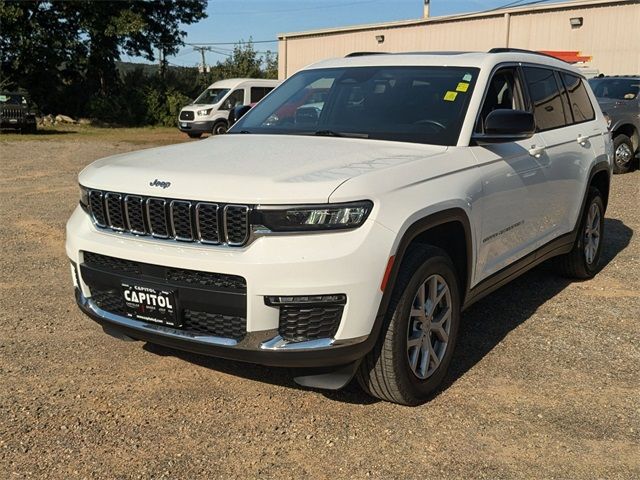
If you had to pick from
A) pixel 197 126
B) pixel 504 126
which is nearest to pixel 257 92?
pixel 197 126

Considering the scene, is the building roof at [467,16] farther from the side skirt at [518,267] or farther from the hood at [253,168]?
the hood at [253,168]

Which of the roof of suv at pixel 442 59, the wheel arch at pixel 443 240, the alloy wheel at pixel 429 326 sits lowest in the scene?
the alloy wheel at pixel 429 326

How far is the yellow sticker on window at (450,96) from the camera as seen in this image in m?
4.24

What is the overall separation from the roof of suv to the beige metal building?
66.4 feet

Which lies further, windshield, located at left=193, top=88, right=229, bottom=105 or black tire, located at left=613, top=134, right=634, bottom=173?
windshield, located at left=193, top=88, right=229, bottom=105

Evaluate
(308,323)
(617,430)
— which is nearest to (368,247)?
(308,323)

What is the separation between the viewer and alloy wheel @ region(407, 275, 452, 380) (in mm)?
3518

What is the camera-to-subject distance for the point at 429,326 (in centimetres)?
363

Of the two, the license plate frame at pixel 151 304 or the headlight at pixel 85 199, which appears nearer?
the license plate frame at pixel 151 304

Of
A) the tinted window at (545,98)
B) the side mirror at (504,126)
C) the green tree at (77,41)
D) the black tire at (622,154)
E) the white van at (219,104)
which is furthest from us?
the green tree at (77,41)

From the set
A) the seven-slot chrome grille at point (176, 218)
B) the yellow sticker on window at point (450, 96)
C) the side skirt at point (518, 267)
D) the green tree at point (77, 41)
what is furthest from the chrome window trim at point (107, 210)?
the green tree at point (77, 41)

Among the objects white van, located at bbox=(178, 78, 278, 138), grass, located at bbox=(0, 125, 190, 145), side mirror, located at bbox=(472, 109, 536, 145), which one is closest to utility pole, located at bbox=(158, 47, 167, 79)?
grass, located at bbox=(0, 125, 190, 145)

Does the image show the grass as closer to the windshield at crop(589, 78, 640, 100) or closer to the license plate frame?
the windshield at crop(589, 78, 640, 100)

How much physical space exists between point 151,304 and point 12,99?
83.2 ft
